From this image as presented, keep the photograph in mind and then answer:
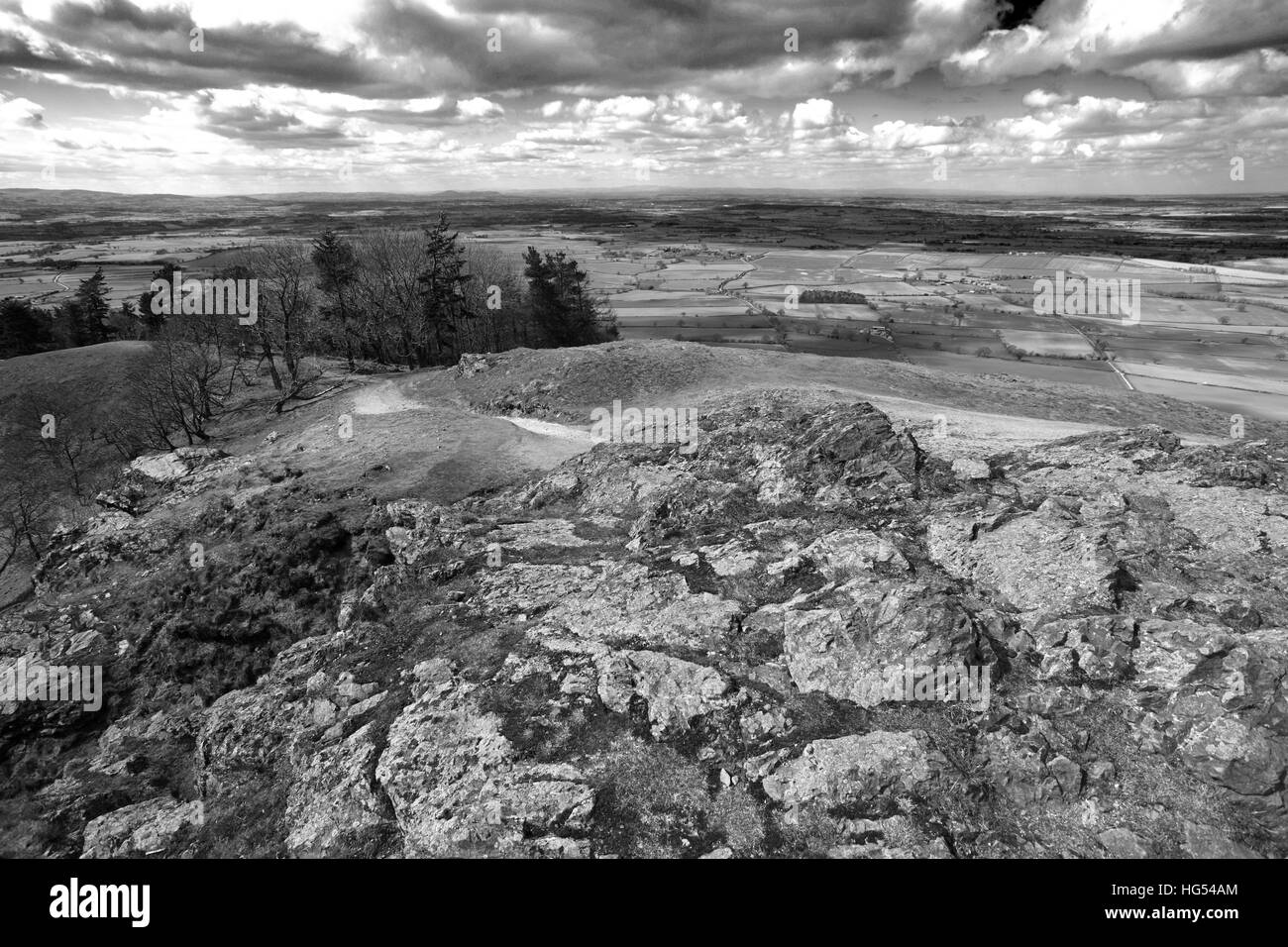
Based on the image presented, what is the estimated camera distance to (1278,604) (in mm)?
12633

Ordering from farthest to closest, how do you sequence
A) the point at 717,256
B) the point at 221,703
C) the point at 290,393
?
the point at 717,256
the point at 290,393
the point at 221,703

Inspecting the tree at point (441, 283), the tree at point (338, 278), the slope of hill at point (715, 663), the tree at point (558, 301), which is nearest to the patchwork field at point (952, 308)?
the tree at point (558, 301)

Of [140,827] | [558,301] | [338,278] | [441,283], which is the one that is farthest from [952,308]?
[140,827]

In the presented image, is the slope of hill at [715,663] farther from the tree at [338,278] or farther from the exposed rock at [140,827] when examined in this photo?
the tree at [338,278]

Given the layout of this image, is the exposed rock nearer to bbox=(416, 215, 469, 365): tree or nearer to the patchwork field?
bbox=(416, 215, 469, 365): tree

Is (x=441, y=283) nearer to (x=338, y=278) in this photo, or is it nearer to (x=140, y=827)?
(x=338, y=278)

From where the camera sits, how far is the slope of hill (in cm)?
1046

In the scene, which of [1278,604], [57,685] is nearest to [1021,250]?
[1278,604]

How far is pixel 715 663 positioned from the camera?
13.7m

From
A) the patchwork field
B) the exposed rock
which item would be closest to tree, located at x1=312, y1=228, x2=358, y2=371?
the patchwork field

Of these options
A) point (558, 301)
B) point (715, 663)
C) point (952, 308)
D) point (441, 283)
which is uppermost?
point (952, 308)

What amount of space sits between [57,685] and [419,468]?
1517cm

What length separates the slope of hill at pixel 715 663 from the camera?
34.3 ft

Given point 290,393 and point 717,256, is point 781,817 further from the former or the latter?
point 717,256
